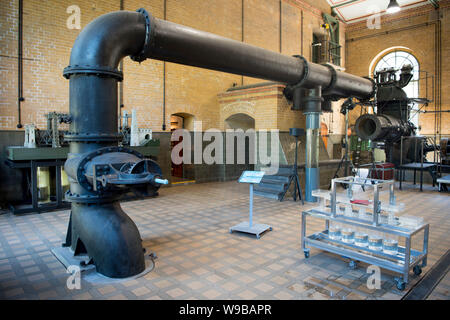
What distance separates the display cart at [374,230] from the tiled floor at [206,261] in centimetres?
21

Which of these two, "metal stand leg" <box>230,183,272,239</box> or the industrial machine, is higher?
the industrial machine

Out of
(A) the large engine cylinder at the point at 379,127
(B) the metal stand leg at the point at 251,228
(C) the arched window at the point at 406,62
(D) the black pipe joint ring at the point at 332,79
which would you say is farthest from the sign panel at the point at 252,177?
(C) the arched window at the point at 406,62

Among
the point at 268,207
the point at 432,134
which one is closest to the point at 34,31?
the point at 268,207

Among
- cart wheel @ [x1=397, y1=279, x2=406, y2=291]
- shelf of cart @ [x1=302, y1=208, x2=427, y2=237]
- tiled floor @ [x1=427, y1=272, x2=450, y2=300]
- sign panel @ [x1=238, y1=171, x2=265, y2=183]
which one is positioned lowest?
tiled floor @ [x1=427, y1=272, x2=450, y2=300]

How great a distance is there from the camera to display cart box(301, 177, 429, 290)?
333cm

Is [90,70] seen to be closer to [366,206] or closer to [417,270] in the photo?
[366,206]

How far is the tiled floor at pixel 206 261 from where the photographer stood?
315 centimetres

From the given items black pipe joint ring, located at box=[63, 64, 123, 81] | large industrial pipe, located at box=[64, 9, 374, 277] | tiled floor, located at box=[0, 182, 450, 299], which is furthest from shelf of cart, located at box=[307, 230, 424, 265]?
black pipe joint ring, located at box=[63, 64, 123, 81]

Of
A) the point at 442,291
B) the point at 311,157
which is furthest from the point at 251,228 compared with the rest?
the point at 311,157

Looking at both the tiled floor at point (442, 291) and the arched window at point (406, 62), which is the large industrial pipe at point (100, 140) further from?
the arched window at point (406, 62)

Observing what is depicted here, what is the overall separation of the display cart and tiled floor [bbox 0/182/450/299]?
21 centimetres

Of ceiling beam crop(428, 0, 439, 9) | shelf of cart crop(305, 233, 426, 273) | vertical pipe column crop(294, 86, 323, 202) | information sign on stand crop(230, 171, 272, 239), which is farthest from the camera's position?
ceiling beam crop(428, 0, 439, 9)

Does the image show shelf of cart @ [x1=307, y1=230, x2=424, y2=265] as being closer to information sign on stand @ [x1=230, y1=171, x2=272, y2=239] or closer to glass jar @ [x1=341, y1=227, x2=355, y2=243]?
glass jar @ [x1=341, y1=227, x2=355, y2=243]

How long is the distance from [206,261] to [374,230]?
6.48 feet
